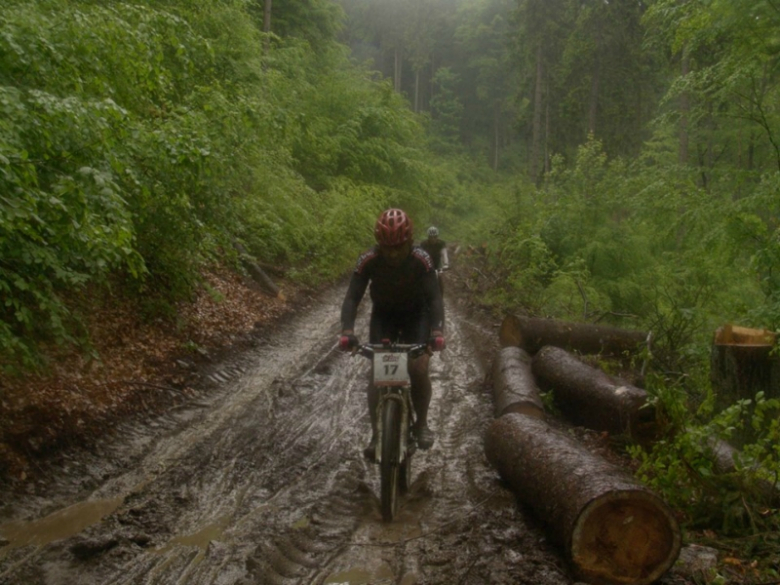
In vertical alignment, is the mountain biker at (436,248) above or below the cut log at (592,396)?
above

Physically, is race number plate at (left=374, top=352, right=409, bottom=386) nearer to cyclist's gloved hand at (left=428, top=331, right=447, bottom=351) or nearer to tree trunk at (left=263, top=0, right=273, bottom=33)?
cyclist's gloved hand at (left=428, top=331, right=447, bottom=351)

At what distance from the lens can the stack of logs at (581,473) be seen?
369 centimetres

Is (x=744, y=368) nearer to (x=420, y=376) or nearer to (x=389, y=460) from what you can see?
(x=420, y=376)

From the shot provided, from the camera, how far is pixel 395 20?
60.2 m

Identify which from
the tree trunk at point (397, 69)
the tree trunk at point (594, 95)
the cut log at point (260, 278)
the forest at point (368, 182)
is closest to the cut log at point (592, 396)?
the forest at point (368, 182)

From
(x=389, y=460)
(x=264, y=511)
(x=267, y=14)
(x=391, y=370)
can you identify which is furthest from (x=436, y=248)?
(x=267, y=14)

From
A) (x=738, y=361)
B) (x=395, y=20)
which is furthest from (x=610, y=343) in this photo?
(x=395, y=20)

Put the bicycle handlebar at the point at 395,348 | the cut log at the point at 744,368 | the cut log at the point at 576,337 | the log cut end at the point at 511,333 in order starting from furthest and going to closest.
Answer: the log cut end at the point at 511,333
the cut log at the point at 576,337
the cut log at the point at 744,368
the bicycle handlebar at the point at 395,348

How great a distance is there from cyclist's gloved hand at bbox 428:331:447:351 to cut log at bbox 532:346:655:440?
1.92 metres

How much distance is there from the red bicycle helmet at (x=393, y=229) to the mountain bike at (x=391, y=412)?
0.90 meters

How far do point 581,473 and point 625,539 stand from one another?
519 mm

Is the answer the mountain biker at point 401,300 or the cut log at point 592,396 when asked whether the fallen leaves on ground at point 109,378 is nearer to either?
the mountain biker at point 401,300

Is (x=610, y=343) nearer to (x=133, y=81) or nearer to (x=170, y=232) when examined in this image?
(x=170, y=232)

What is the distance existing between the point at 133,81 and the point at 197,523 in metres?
4.44
